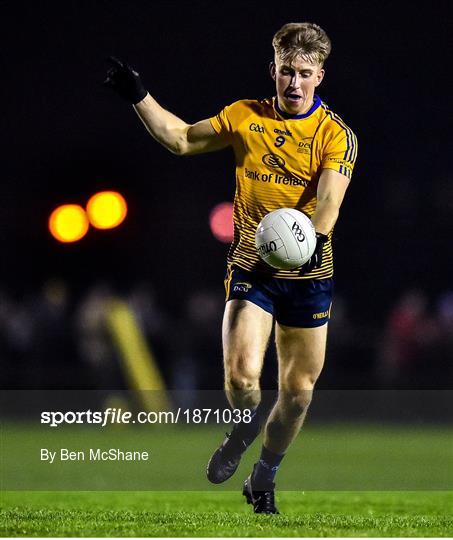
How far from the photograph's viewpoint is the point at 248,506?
359 inches

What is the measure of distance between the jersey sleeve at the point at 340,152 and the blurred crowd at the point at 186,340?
10.2 metres

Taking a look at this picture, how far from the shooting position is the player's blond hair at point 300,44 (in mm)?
8062

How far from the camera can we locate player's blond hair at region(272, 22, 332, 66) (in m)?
8.06

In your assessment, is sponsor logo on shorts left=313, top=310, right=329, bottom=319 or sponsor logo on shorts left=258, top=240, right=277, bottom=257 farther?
sponsor logo on shorts left=313, top=310, right=329, bottom=319

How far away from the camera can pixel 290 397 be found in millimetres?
8430

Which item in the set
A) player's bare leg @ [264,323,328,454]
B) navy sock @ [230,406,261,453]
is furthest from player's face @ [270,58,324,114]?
navy sock @ [230,406,261,453]

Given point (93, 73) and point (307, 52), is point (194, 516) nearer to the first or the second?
point (307, 52)

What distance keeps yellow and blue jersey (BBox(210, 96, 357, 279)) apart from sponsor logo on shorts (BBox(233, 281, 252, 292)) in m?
0.11

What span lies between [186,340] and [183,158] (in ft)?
10.8

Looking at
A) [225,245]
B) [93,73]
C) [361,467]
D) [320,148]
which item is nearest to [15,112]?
[93,73]

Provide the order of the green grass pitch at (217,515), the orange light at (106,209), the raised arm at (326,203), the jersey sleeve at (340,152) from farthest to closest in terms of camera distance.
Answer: the orange light at (106,209)
the jersey sleeve at (340,152)
the raised arm at (326,203)
the green grass pitch at (217,515)

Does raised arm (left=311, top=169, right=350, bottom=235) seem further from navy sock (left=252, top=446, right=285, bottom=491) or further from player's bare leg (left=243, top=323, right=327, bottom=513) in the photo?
navy sock (left=252, top=446, right=285, bottom=491)

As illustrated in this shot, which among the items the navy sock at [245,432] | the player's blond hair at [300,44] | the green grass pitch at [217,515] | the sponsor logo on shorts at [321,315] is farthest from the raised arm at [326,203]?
the green grass pitch at [217,515]

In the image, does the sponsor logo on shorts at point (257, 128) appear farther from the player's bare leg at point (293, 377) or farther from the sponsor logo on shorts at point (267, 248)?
the player's bare leg at point (293, 377)
